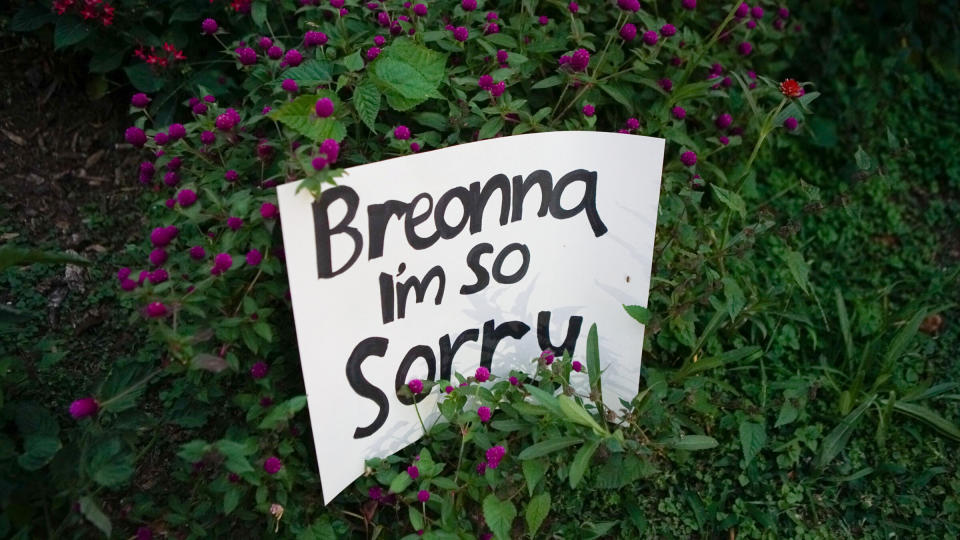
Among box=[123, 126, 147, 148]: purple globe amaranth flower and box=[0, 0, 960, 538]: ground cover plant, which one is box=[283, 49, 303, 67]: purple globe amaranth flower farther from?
box=[123, 126, 147, 148]: purple globe amaranth flower

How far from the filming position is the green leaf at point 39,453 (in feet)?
4.61

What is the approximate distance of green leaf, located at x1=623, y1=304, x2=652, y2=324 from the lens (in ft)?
5.82

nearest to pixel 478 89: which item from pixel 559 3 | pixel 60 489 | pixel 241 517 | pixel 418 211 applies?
pixel 559 3

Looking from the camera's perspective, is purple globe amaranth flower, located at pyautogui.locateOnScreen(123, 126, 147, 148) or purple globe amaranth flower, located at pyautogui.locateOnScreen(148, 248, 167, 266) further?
purple globe amaranth flower, located at pyautogui.locateOnScreen(123, 126, 147, 148)

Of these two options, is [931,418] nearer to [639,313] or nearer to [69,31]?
[639,313]

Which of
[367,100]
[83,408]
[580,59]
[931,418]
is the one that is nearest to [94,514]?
[83,408]

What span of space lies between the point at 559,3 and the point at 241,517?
1.37m

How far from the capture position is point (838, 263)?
2.45 metres

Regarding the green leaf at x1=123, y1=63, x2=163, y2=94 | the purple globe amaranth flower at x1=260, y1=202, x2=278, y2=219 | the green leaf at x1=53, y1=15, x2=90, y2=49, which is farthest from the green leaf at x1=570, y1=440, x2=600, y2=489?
the green leaf at x1=53, y1=15, x2=90, y2=49

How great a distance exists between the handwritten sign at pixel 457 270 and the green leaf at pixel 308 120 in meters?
0.10

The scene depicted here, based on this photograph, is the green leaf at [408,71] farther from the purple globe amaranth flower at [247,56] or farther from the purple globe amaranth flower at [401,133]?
the purple globe amaranth flower at [247,56]

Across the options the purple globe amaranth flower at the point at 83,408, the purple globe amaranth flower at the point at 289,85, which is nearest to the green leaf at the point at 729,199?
the purple globe amaranth flower at the point at 289,85

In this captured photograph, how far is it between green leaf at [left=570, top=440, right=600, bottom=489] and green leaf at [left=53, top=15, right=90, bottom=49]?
67.7 inches

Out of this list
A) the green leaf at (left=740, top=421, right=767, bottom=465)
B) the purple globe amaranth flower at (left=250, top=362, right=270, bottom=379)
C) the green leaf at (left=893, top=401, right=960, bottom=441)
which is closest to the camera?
the purple globe amaranth flower at (left=250, top=362, right=270, bottom=379)
